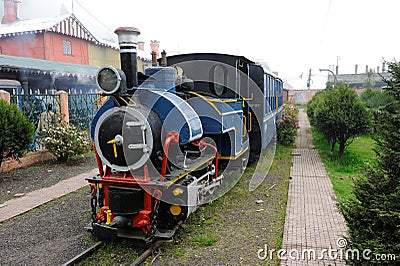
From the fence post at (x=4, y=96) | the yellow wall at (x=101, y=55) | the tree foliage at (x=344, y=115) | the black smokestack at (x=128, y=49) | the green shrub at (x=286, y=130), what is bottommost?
the green shrub at (x=286, y=130)

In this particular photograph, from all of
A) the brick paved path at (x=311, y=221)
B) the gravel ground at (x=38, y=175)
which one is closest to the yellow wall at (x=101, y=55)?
the gravel ground at (x=38, y=175)

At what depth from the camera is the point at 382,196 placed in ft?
9.84

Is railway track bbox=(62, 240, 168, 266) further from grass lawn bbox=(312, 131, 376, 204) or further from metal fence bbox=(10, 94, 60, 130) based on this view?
metal fence bbox=(10, 94, 60, 130)

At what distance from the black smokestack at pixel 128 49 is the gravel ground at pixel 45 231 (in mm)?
2352

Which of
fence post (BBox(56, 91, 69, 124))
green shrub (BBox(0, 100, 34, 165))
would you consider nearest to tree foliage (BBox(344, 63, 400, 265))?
green shrub (BBox(0, 100, 34, 165))

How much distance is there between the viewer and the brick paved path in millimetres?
4289

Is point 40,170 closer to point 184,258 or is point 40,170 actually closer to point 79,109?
point 79,109

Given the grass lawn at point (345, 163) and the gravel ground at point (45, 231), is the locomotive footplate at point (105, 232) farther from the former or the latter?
the grass lawn at point (345, 163)

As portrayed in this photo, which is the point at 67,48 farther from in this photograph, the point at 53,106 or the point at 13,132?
the point at 13,132

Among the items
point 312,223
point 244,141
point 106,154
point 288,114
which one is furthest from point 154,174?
point 288,114

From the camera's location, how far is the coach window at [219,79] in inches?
266

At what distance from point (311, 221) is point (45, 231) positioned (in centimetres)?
419

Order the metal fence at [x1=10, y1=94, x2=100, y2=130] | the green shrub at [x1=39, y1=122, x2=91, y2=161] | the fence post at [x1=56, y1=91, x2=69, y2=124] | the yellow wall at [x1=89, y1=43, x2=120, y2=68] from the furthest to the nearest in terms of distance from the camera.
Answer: the yellow wall at [x1=89, y1=43, x2=120, y2=68] < the fence post at [x1=56, y1=91, x2=69, y2=124] < the metal fence at [x1=10, y1=94, x2=100, y2=130] < the green shrub at [x1=39, y1=122, x2=91, y2=161]

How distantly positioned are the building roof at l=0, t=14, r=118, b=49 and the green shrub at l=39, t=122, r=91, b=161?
10.6 m
